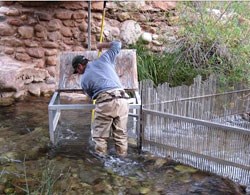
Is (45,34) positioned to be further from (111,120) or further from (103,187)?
(103,187)

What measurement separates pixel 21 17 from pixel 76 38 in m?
1.16

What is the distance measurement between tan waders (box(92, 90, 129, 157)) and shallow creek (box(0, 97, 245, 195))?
6.5 inches

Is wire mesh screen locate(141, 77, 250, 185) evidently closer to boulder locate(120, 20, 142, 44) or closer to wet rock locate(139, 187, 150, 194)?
wet rock locate(139, 187, 150, 194)

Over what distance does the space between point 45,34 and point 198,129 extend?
174 inches

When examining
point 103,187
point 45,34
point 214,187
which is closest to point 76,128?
point 103,187

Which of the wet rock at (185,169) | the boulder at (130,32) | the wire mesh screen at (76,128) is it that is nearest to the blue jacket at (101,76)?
the wire mesh screen at (76,128)

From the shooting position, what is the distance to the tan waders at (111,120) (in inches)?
180

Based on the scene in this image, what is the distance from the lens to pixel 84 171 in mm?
4391

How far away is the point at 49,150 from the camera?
195 inches

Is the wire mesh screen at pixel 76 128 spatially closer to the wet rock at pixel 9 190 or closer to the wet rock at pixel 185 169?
the wet rock at pixel 185 169

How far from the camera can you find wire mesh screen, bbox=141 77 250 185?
13.4 feet

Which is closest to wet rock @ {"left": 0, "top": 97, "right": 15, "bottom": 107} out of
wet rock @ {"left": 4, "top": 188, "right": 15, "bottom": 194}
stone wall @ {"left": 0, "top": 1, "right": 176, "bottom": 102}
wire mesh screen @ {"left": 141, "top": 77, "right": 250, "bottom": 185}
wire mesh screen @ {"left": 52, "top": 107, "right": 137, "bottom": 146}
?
stone wall @ {"left": 0, "top": 1, "right": 176, "bottom": 102}

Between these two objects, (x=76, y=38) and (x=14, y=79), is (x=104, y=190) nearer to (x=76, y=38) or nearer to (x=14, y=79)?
(x=14, y=79)

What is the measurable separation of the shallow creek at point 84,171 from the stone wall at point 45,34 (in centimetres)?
180
